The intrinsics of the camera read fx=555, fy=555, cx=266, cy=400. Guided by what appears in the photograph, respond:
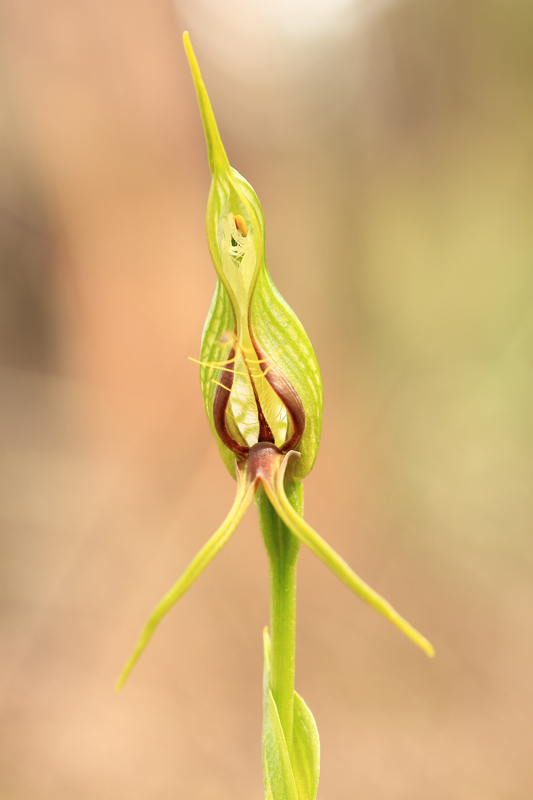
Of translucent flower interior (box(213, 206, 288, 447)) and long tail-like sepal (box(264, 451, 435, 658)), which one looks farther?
translucent flower interior (box(213, 206, 288, 447))

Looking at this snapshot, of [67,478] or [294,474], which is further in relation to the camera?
[67,478]

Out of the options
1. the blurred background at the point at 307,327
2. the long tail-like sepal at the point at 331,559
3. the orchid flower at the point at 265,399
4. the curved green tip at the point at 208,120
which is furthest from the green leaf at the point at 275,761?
the blurred background at the point at 307,327

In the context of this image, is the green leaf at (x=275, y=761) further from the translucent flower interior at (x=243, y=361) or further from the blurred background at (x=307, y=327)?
the blurred background at (x=307, y=327)

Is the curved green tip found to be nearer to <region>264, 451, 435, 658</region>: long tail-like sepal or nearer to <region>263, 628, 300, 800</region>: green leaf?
<region>264, 451, 435, 658</region>: long tail-like sepal

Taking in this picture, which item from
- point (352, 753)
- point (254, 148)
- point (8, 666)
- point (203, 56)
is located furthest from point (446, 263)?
point (8, 666)

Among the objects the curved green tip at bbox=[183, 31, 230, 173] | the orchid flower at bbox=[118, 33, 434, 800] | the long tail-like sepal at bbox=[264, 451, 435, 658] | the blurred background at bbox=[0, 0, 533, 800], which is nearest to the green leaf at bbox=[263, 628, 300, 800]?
the orchid flower at bbox=[118, 33, 434, 800]

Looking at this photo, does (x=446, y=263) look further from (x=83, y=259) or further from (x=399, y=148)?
(x=83, y=259)

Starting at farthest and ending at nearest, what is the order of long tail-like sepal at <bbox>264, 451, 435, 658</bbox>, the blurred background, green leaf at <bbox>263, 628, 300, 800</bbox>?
1. the blurred background
2. green leaf at <bbox>263, 628, 300, 800</bbox>
3. long tail-like sepal at <bbox>264, 451, 435, 658</bbox>
